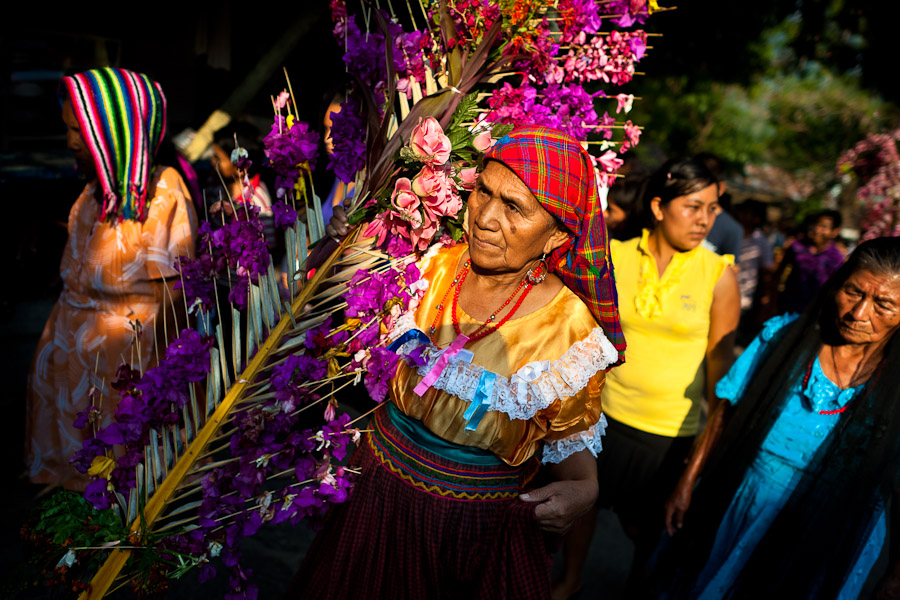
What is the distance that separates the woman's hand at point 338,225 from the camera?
1.80 m

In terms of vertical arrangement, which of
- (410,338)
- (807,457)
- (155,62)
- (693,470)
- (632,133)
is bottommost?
(693,470)

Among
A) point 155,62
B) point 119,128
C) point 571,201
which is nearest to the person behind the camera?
point 571,201

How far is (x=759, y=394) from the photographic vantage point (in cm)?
278

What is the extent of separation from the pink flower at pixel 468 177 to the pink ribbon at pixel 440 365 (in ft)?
1.46

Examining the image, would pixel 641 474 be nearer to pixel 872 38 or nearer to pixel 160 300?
pixel 160 300

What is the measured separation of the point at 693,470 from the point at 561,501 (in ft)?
4.72

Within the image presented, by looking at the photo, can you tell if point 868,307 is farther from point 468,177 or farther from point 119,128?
point 119,128

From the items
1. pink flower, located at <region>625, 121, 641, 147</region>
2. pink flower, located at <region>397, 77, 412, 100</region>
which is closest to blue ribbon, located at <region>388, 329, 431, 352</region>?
pink flower, located at <region>397, 77, 412, 100</region>

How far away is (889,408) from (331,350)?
82.1 inches

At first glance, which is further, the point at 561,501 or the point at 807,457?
the point at 807,457

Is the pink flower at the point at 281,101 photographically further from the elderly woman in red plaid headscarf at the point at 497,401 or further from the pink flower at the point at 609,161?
the pink flower at the point at 609,161

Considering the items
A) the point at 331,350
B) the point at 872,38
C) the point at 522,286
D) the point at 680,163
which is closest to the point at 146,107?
the point at 331,350

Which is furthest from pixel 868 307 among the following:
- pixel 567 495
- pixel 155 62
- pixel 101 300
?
pixel 155 62

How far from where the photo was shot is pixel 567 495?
184 centimetres
